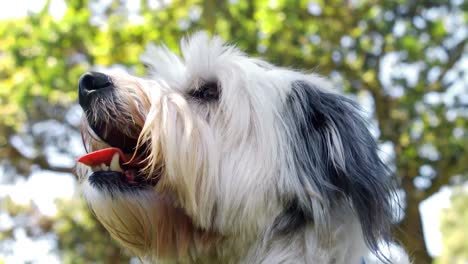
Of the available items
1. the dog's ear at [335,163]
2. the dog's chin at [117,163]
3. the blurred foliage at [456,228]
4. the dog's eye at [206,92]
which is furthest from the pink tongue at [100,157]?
the blurred foliage at [456,228]

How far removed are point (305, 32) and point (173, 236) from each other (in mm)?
5672

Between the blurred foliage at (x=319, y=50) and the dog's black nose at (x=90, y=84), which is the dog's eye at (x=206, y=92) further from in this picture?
the blurred foliage at (x=319, y=50)

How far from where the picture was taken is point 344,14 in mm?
8031

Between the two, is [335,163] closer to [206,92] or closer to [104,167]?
[206,92]

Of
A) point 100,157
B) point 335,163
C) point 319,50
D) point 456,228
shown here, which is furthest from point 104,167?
point 456,228

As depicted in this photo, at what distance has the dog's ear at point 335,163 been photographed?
241cm

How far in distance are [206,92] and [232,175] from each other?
0.42 meters

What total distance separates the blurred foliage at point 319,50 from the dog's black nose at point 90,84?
15.7ft

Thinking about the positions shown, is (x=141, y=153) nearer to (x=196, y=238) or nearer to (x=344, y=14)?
(x=196, y=238)

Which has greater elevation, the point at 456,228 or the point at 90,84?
the point at 90,84

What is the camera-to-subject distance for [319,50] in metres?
7.72

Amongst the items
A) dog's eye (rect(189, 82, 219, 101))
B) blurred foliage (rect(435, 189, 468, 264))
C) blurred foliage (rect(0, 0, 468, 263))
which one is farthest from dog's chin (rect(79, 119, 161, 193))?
blurred foliage (rect(435, 189, 468, 264))

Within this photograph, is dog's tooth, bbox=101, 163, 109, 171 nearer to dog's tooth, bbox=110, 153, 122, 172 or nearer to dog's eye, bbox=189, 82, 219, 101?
dog's tooth, bbox=110, 153, 122, 172

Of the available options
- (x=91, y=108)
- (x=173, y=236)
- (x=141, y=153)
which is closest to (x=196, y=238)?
(x=173, y=236)
